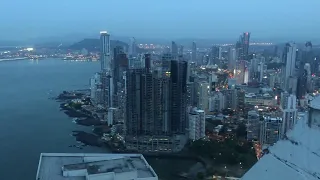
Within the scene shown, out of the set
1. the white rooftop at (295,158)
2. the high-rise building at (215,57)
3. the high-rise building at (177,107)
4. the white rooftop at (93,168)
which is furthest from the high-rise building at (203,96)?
the white rooftop at (295,158)

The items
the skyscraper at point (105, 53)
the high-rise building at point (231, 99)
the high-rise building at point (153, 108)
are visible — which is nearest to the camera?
the high-rise building at point (153, 108)

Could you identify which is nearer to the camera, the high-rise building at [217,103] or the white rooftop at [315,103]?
the white rooftop at [315,103]

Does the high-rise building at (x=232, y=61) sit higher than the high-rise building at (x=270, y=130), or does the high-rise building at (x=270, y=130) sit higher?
the high-rise building at (x=232, y=61)

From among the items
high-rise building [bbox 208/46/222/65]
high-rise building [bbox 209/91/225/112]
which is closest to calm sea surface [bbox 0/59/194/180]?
high-rise building [bbox 209/91/225/112]

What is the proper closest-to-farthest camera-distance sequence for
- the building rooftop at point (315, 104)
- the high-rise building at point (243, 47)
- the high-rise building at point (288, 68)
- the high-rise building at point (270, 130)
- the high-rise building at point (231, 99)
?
the building rooftop at point (315, 104), the high-rise building at point (270, 130), the high-rise building at point (231, 99), the high-rise building at point (288, 68), the high-rise building at point (243, 47)

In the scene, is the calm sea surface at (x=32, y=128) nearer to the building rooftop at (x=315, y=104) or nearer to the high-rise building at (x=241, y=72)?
the building rooftop at (x=315, y=104)

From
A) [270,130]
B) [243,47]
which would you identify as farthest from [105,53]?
[270,130]

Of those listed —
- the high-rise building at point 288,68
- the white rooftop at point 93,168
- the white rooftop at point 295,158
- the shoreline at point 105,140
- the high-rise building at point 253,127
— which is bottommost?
the shoreline at point 105,140

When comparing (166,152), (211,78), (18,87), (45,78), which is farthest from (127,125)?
(45,78)

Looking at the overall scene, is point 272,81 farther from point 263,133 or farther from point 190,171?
point 190,171
